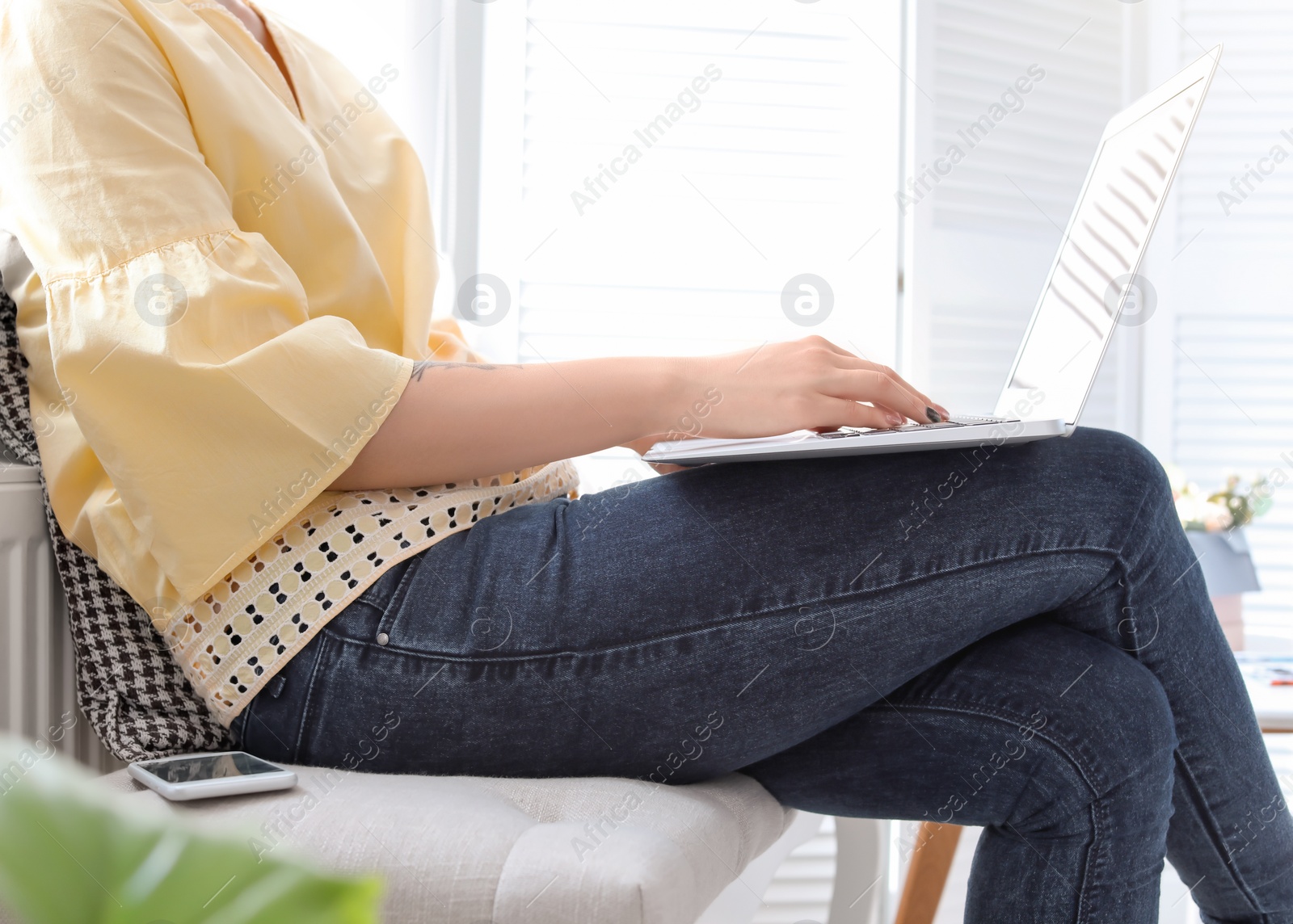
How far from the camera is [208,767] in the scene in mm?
517

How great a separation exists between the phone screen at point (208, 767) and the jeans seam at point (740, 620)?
0.09 meters

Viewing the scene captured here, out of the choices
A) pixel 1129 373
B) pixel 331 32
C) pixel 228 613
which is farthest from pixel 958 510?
pixel 1129 373

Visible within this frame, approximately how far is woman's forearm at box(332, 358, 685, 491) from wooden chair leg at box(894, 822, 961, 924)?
69cm

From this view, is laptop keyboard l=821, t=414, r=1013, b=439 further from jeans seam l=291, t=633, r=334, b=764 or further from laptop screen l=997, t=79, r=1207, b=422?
jeans seam l=291, t=633, r=334, b=764

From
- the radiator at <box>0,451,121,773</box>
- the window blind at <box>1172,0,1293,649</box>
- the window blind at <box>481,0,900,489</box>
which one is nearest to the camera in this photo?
the radiator at <box>0,451,121,773</box>

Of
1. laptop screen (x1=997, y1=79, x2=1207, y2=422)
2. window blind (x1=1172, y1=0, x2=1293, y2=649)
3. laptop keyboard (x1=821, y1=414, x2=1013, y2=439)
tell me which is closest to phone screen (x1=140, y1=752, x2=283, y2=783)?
laptop keyboard (x1=821, y1=414, x2=1013, y2=439)

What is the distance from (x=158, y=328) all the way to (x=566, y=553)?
258 mm

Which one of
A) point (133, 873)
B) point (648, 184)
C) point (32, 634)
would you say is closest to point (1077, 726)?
point (133, 873)

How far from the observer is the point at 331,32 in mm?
1489

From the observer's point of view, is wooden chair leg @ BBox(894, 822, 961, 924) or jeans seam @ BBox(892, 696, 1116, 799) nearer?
jeans seam @ BBox(892, 696, 1116, 799)

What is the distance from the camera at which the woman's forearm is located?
1.86 ft

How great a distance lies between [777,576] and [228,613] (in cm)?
32

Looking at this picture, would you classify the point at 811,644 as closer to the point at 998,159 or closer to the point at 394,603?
the point at 394,603

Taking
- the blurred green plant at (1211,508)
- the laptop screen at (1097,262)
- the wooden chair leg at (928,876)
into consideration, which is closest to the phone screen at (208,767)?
the laptop screen at (1097,262)
